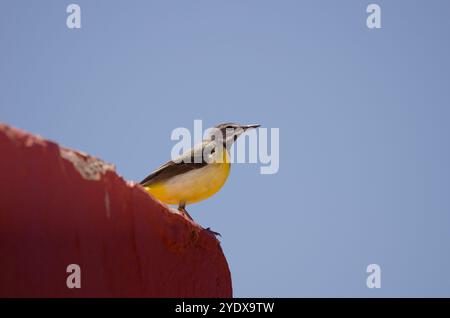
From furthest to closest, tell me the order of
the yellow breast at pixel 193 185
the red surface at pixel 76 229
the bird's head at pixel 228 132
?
the bird's head at pixel 228 132
the yellow breast at pixel 193 185
the red surface at pixel 76 229

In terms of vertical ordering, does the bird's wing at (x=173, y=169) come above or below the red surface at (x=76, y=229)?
above

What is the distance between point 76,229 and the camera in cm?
390

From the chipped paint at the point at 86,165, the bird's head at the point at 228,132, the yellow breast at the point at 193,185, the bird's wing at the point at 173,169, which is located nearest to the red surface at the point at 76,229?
the chipped paint at the point at 86,165

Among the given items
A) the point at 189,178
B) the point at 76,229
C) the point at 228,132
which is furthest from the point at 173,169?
the point at 76,229

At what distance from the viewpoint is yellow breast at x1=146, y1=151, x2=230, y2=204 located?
859 cm

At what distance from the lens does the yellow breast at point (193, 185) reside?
8.59m

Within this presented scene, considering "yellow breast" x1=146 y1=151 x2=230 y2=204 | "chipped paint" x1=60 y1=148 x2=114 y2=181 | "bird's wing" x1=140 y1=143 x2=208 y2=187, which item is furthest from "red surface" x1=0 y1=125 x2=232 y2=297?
"bird's wing" x1=140 y1=143 x2=208 y2=187

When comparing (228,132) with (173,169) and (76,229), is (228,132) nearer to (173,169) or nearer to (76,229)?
(173,169)

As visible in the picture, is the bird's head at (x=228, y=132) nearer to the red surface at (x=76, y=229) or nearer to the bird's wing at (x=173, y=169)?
the bird's wing at (x=173, y=169)

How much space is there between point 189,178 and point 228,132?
1830mm

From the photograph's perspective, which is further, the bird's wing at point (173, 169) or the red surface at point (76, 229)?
the bird's wing at point (173, 169)

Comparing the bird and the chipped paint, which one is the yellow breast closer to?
the bird

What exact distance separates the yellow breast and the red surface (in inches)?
135
